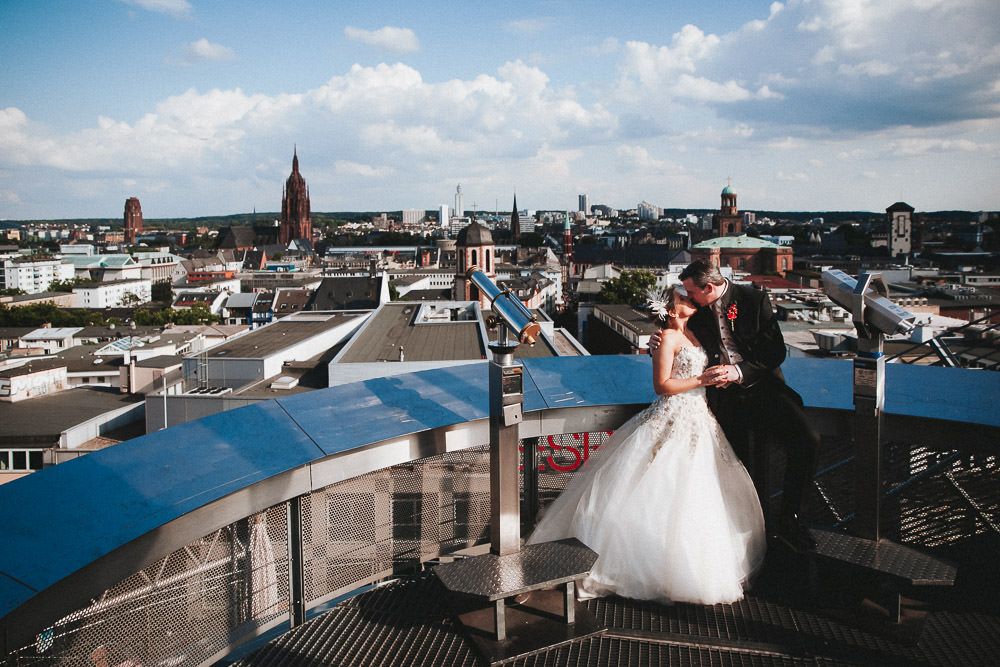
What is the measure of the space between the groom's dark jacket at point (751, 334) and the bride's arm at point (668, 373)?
13 centimetres

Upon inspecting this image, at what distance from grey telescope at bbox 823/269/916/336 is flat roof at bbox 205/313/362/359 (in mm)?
19298

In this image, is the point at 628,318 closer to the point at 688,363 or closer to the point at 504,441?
the point at 688,363

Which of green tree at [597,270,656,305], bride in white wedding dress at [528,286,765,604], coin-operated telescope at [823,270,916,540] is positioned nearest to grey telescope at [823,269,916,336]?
coin-operated telescope at [823,270,916,540]

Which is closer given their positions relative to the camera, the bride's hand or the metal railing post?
the metal railing post

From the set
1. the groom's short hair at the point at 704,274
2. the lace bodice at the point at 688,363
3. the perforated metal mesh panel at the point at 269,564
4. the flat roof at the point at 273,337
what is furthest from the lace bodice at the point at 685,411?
the flat roof at the point at 273,337

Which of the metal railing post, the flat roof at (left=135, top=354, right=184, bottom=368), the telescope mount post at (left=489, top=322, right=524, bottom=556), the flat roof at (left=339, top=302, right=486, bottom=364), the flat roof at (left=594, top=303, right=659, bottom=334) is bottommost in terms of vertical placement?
the flat roof at (left=135, top=354, right=184, bottom=368)

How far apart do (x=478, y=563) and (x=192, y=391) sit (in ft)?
60.5

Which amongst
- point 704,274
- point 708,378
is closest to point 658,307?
point 704,274

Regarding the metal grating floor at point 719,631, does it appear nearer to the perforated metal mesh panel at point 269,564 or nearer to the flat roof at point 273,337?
the perforated metal mesh panel at point 269,564

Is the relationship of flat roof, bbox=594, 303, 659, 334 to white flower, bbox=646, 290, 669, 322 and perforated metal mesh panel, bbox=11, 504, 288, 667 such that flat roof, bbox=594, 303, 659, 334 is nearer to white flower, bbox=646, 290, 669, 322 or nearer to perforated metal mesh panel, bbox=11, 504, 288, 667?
white flower, bbox=646, 290, 669, 322

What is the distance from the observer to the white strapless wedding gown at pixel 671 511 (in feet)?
8.90

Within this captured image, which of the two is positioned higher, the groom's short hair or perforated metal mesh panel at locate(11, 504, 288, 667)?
the groom's short hair

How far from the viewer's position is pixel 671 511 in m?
A: 2.78

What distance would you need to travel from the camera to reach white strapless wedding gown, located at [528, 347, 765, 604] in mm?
2713
